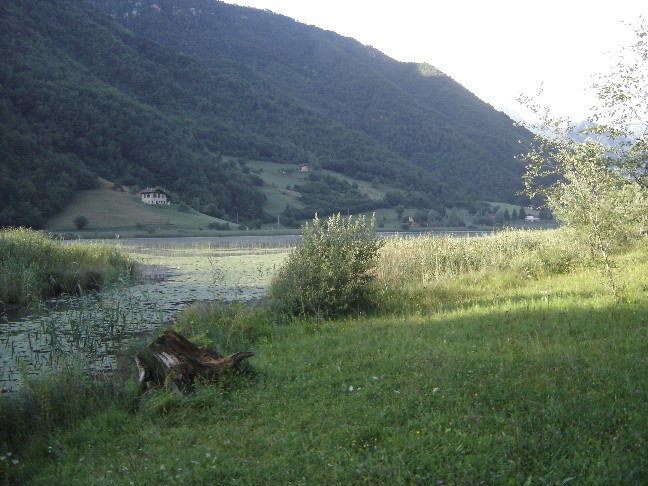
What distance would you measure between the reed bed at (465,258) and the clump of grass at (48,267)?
9298 millimetres

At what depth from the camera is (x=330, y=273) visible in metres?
13.8

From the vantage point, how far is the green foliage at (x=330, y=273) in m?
14.1

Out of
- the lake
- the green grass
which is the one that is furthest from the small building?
the lake

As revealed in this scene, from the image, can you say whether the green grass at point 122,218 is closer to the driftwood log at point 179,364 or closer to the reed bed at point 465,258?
the reed bed at point 465,258

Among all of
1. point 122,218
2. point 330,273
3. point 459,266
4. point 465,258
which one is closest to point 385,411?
point 330,273

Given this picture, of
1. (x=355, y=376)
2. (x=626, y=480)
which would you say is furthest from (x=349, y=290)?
(x=626, y=480)

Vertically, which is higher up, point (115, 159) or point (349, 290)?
point (115, 159)

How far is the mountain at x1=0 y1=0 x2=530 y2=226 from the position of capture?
293 feet

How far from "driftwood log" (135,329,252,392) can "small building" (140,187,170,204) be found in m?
85.8

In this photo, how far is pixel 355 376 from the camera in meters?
8.05

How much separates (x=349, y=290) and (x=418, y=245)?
356 inches

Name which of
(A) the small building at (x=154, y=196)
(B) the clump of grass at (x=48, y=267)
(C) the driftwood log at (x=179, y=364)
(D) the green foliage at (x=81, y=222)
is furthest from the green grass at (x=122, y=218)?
(C) the driftwood log at (x=179, y=364)

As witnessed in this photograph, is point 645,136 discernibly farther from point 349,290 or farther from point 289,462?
point 289,462

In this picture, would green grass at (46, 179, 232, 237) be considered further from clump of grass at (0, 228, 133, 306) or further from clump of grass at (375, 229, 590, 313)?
clump of grass at (375, 229, 590, 313)
